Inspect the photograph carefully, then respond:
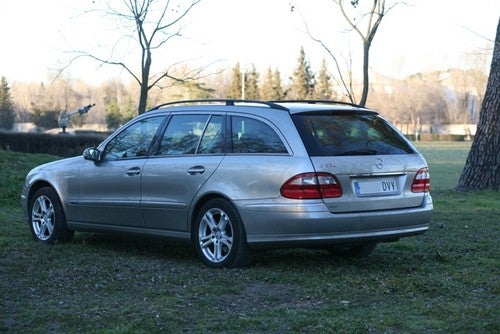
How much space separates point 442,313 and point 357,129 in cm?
234

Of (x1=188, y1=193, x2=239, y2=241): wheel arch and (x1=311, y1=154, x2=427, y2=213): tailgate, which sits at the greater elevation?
(x1=311, y1=154, x2=427, y2=213): tailgate

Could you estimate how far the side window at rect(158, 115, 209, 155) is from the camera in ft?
24.9

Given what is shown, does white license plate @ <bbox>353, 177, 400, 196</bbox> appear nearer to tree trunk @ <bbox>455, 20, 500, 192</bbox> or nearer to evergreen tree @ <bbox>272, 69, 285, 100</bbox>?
tree trunk @ <bbox>455, 20, 500, 192</bbox>

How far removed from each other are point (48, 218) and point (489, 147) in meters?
9.56

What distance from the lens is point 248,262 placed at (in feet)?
23.0

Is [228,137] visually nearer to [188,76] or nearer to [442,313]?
[442,313]

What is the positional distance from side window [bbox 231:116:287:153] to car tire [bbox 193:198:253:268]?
524 mm

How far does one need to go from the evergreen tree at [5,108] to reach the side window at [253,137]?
3008 inches

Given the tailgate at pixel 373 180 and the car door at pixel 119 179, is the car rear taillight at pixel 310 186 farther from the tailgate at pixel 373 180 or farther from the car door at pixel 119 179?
the car door at pixel 119 179

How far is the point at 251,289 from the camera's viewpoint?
6.15 m

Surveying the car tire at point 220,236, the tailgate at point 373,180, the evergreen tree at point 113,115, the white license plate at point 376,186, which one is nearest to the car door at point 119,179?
the car tire at point 220,236

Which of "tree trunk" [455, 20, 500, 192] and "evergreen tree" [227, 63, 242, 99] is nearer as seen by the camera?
"tree trunk" [455, 20, 500, 192]

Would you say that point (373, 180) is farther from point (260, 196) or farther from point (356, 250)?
point (356, 250)

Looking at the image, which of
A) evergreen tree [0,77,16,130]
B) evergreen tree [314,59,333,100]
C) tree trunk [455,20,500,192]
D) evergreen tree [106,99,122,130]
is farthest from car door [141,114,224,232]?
evergreen tree [106,99,122,130]
